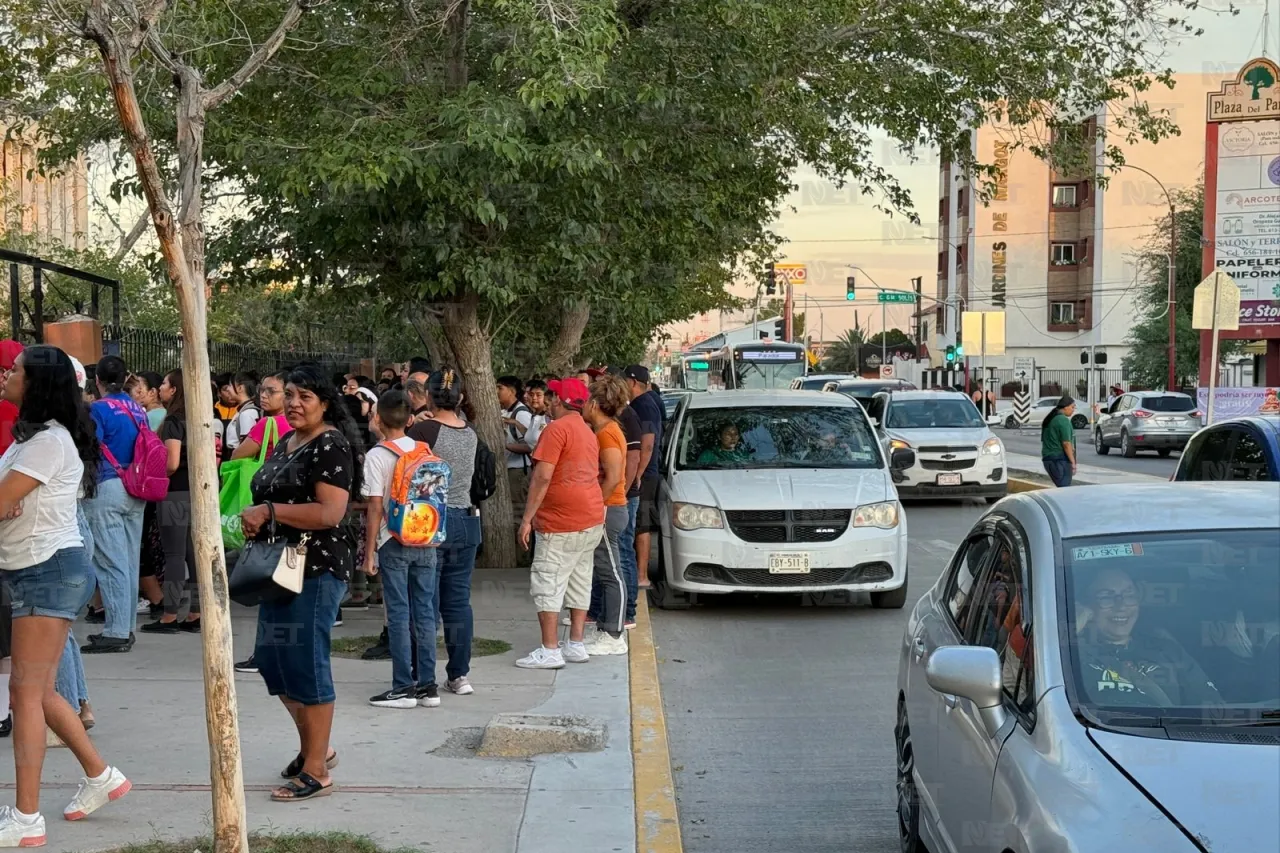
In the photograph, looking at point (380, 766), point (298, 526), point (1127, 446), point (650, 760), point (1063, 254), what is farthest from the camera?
point (1063, 254)

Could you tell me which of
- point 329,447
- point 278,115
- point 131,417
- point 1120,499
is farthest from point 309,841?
point 278,115

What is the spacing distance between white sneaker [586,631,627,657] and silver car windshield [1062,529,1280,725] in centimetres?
568

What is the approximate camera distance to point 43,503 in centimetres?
533

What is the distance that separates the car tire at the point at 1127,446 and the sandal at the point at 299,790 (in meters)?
32.6

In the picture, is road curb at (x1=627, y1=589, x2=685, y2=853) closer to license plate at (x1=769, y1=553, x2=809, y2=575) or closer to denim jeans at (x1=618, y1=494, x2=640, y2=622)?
denim jeans at (x1=618, y1=494, x2=640, y2=622)

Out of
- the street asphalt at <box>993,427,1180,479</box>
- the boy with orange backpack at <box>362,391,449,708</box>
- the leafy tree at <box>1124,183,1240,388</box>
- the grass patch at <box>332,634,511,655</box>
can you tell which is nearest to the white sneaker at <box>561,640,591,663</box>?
the grass patch at <box>332,634,511,655</box>

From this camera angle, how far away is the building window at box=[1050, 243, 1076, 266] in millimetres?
76375

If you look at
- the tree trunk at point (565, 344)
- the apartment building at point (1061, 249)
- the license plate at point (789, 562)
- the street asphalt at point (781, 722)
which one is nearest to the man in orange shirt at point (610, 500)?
the street asphalt at point (781, 722)

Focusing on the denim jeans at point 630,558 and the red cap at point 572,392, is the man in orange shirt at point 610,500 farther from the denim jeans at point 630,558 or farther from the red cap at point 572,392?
the denim jeans at point 630,558

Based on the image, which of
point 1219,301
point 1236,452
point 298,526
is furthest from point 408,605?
point 1219,301

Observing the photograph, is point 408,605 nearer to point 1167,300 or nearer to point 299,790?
point 299,790

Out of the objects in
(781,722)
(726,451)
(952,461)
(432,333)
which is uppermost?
(432,333)

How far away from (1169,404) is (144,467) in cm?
3090

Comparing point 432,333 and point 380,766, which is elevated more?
point 432,333
